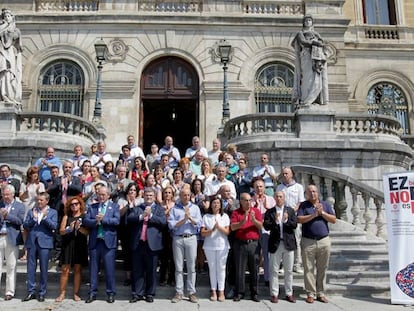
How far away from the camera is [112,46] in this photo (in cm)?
1983

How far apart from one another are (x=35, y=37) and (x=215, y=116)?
894 cm

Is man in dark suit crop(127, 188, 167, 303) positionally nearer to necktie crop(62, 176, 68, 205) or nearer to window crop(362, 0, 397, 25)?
necktie crop(62, 176, 68, 205)

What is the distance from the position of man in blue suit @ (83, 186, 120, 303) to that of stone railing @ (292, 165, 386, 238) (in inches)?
196

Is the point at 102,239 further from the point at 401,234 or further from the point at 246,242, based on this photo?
the point at 401,234

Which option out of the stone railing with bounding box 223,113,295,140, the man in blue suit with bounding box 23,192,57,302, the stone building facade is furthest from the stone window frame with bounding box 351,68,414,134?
the man in blue suit with bounding box 23,192,57,302

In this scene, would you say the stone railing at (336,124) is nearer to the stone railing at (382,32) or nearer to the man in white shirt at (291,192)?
the man in white shirt at (291,192)

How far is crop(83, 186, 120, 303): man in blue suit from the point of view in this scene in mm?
6934

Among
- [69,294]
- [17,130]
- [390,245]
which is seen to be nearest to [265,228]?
[390,245]

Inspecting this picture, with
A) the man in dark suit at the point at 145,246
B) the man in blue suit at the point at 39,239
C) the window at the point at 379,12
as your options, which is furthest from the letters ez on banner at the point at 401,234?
the window at the point at 379,12

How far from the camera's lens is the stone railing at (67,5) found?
66.5ft

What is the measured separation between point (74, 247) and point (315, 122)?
850 cm

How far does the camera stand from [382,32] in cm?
2364

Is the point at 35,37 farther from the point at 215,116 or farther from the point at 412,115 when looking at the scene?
the point at 412,115

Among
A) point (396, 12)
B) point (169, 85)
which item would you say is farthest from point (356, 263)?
point (396, 12)
